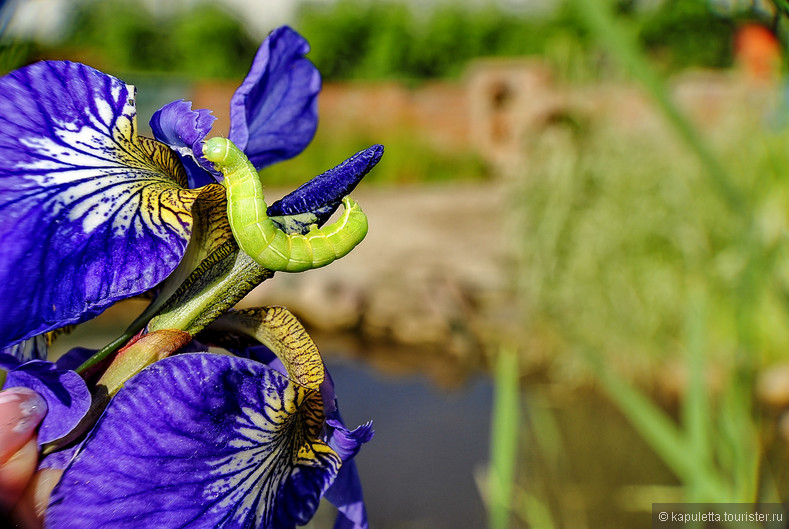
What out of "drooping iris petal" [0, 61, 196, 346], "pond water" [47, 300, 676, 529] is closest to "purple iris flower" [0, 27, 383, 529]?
"drooping iris petal" [0, 61, 196, 346]

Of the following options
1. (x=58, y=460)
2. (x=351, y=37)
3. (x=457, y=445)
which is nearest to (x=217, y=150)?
(x=58, y=460)

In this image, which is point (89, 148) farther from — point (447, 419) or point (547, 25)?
point (547, 25)

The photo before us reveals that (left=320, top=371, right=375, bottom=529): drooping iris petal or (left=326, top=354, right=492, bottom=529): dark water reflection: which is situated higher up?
(left=320, top=371, right=375, bottom=529): drooping iris petal

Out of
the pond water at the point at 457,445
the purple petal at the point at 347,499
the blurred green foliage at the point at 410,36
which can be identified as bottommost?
the pond water at the point at 457,445

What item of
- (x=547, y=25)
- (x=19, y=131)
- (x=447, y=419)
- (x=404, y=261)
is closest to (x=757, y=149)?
(x=447, y=419)

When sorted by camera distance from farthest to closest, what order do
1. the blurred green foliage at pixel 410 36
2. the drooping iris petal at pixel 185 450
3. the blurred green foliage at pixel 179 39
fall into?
1. the blurred green foliage at pixel 410 36
2. the blurred green foliage at pixel 179 39
3. the drooping iris petal at pixel 185 450

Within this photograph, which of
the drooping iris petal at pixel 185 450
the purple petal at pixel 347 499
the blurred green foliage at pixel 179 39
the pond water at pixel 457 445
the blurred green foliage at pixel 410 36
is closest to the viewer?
the drooping iris petal at pixel 185 450

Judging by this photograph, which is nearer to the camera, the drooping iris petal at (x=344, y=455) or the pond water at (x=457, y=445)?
the drooping iris petal at (x=344, y=455)

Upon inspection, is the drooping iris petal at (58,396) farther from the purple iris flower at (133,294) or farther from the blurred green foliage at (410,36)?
the blurred green foliage at (410,36)

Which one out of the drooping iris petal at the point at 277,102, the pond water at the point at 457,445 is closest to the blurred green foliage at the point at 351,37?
the pond water at the point at 457,445

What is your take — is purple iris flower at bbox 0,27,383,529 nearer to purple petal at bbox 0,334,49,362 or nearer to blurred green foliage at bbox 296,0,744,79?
purple petal at bbox 0,334,49,362
